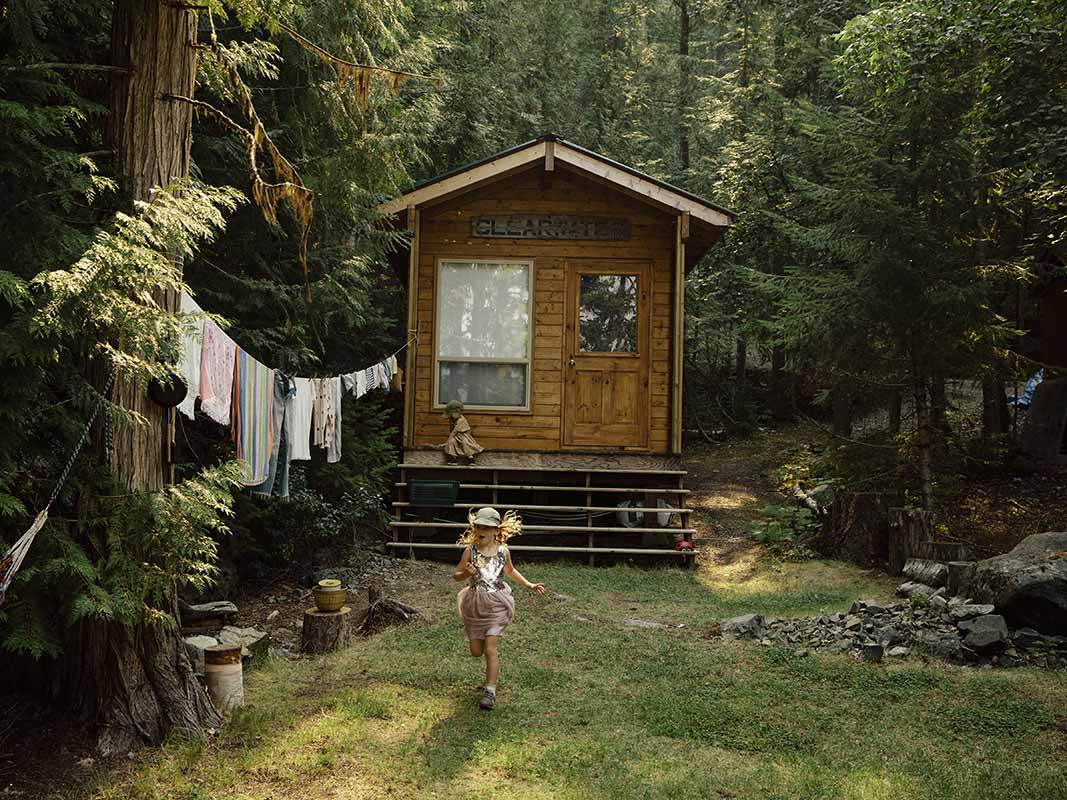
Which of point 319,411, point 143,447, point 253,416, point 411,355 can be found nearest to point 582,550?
point 411,355

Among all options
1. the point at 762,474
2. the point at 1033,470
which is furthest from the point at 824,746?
the point at 762,474

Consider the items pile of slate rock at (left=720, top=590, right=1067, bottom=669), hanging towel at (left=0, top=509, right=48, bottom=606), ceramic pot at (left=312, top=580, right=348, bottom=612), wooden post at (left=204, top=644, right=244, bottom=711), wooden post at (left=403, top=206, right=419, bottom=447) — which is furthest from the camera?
wooden post at (left=403, top=206, right=419, bottom=447)

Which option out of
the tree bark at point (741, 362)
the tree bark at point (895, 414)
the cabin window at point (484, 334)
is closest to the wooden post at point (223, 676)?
the cabin window at point (484, 334)

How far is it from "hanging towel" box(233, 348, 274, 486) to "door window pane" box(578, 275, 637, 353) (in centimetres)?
587

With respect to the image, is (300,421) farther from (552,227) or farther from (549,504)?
(552,227)

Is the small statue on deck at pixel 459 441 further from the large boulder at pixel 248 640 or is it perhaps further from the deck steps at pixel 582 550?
the large boulder at pixel 248 640

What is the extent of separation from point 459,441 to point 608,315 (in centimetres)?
255

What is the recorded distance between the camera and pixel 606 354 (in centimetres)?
1178

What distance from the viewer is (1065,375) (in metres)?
12.5

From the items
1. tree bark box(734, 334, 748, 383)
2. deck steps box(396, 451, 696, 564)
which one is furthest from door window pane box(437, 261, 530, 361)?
tree bark box(734, 334, 748, 383)

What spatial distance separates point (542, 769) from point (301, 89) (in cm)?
648

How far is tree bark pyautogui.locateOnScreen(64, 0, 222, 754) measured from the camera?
14.7ft

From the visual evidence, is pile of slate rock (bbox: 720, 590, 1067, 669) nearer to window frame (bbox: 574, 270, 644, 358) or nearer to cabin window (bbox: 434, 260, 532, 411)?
window frame (bbox: 574, 270, 644, 358)

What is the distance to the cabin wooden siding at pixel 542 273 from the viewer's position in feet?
38.6
